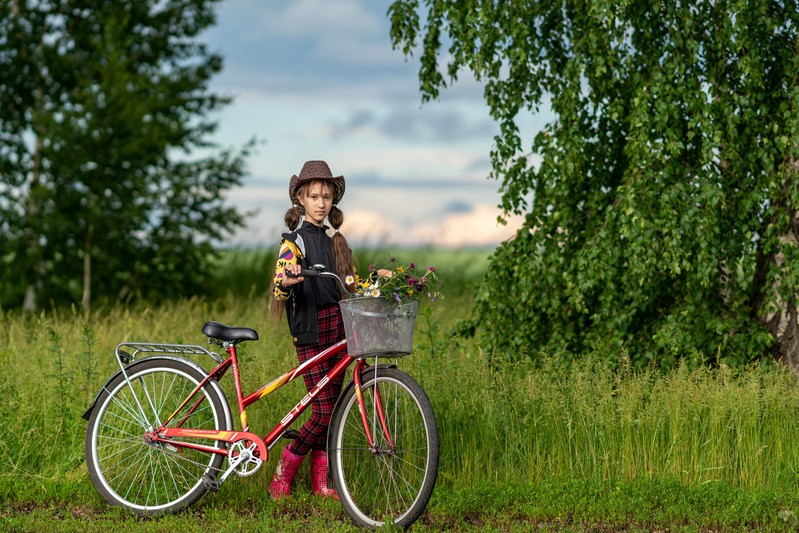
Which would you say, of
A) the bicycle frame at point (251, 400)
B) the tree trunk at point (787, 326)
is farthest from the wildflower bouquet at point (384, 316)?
the tree trunk at point (787, 326)

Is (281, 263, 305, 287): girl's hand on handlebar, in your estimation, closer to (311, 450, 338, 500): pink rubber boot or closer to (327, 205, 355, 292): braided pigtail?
(327, 205, 355, 292): braided pigtail

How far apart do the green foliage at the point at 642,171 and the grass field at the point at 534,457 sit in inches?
28.9

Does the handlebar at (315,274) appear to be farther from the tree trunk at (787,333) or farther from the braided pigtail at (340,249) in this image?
the tree trunk at (787,333)

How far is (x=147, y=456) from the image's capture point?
6816 millimetres

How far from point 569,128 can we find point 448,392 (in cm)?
283

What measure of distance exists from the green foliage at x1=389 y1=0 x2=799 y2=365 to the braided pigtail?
2880 millimetres

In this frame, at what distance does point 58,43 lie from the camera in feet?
61.7

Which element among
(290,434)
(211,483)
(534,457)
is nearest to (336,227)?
(290,434)

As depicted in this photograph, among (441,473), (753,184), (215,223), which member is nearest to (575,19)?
(753,184)

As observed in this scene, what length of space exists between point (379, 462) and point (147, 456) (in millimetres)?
1867

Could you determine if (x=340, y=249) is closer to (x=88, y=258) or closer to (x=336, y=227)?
(x=336, y=227)

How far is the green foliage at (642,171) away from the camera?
8195mm

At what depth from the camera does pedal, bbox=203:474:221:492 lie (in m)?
5.97

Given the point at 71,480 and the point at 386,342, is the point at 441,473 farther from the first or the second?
the point at 71,480
